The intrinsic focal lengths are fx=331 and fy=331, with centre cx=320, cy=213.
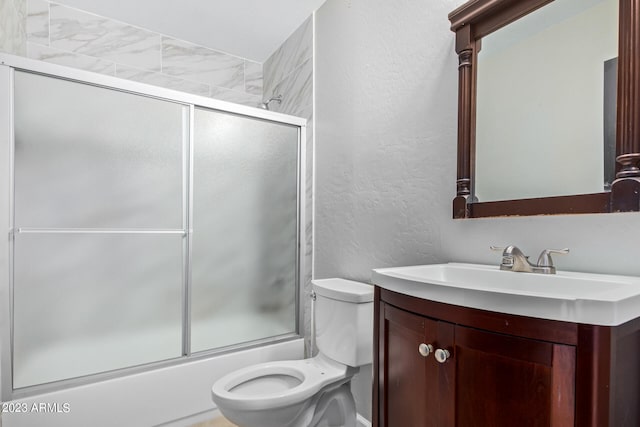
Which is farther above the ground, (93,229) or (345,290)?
(93,229)

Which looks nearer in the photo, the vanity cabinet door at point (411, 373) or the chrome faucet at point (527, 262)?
the vanity cabinet door at point (411, 373)

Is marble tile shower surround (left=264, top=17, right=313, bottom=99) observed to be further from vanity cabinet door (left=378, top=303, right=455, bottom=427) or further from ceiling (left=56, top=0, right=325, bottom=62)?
vanity cabinet door (left=378, top=303, right=455, bottom=427)

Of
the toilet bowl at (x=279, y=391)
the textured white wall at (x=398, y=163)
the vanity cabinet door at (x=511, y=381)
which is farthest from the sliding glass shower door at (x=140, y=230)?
the vanity cabinet door at (x=511, y=381)

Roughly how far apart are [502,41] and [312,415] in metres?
1.67

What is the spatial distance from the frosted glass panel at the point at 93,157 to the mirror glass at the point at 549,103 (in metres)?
1.57

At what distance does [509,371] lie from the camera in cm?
67

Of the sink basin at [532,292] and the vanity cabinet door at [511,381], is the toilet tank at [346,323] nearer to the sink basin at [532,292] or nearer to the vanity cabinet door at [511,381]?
the sink basin at [532,292]

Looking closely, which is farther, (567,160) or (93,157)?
(93,157)

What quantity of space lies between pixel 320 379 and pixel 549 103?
4.44 feet

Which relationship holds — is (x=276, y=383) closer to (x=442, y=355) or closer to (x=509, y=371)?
(x=442, y=355)

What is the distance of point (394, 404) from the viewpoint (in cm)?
94

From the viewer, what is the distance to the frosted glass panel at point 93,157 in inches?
59.4

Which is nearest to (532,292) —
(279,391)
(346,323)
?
(346,323)

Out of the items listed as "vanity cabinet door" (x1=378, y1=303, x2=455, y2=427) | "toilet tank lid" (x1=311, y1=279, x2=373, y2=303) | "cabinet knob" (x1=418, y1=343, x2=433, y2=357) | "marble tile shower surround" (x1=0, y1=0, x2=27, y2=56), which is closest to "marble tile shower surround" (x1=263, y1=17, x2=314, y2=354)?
"toilet tank lid" (x1=311, y1=279, x2=373, y2=303)
